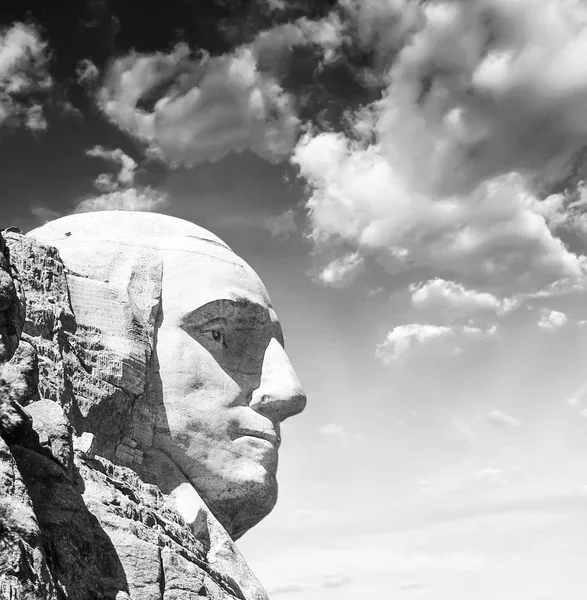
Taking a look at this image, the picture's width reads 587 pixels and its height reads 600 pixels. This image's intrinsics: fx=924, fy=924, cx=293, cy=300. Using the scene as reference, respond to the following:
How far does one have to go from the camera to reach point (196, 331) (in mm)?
9508

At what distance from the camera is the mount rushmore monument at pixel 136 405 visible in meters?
5.65

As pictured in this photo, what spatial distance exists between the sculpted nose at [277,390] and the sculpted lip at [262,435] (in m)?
0.27

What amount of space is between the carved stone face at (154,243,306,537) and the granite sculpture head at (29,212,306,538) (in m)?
0.01

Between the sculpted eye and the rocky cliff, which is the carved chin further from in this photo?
the sculpted eye

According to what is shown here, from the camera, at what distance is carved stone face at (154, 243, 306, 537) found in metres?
9.08

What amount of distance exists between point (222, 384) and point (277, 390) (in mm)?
731

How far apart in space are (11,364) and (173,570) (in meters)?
2.14

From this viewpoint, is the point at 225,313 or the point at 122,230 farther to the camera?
the point at 122,230

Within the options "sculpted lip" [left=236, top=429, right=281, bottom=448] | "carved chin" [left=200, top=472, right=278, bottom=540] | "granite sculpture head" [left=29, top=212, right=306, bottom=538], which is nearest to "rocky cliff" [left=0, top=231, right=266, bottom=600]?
"granite sculpture head" [left=29, top=212, right=306, bottom=538]

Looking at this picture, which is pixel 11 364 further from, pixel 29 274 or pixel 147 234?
pixel 147 234

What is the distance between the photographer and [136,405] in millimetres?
8773

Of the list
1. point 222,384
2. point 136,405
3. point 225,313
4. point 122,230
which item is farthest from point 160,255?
point 136,405

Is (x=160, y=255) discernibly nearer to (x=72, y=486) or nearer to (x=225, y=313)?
(x=225, y=313)

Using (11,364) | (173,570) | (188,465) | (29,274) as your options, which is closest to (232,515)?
(188,465)
